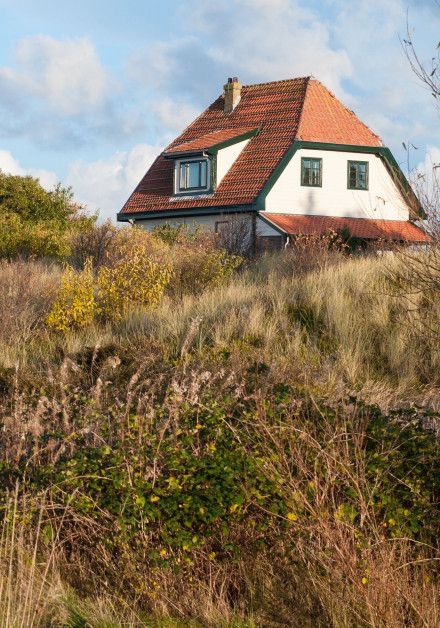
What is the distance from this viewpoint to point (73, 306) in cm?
1570

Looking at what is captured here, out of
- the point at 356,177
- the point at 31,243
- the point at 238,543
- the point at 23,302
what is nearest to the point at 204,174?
the point at 356,177

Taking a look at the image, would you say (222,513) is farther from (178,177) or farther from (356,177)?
(178,177)

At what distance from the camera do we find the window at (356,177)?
35406 mm

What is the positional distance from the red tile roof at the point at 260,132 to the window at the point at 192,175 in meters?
0.38

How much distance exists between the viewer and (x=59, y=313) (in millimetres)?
15609

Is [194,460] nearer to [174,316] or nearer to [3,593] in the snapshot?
[3,593]

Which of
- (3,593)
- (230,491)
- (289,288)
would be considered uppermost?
(289,288)

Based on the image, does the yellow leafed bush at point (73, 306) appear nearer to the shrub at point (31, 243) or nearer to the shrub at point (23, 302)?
the shrub at point (23, 302)

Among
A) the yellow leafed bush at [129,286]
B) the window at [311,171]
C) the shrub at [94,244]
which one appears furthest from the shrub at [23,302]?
the window at [311,171]

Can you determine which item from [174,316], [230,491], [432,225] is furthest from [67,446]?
[174,316]

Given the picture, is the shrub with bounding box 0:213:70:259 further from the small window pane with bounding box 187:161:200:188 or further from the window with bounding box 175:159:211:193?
the small window pane with bounding box 187:161:200:188

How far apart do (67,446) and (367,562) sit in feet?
8.92

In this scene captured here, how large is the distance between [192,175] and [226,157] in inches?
54.5

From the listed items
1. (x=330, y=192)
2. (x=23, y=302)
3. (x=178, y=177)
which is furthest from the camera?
(x=178, y=177)
